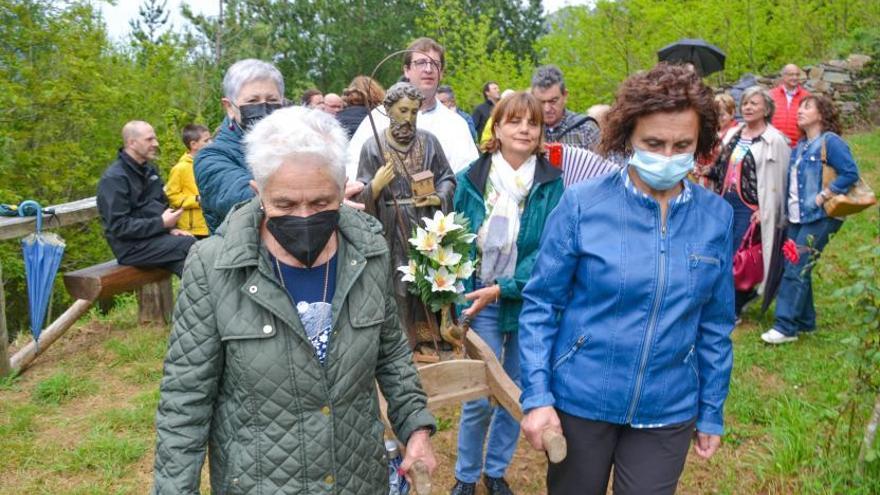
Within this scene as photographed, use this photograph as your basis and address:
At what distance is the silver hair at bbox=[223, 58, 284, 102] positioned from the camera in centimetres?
324

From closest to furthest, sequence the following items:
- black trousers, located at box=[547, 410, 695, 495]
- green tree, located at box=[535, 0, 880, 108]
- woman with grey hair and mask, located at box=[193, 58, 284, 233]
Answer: black trousers, located at box=[547, 410, 695, 495], woman with grey hair and mask, located at box=[193, 58, 284, 233], green tree, located at box=[535, 0, 880, 108]

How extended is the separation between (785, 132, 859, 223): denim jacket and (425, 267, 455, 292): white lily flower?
3.90 meters

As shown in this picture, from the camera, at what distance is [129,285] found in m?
6.27

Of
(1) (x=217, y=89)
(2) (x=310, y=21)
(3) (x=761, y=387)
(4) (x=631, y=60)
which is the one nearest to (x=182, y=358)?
(3) (x=761, y=387)

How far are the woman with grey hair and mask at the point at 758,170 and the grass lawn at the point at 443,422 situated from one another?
0.90 m

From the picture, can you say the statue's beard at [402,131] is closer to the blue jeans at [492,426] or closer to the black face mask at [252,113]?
the black face mask at [252,113]

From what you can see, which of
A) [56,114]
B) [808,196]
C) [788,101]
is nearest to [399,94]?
[808,196]

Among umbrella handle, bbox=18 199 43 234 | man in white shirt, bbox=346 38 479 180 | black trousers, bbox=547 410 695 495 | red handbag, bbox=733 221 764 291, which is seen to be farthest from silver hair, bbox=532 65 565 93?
umbrella handle, bbox=18 199 43 234

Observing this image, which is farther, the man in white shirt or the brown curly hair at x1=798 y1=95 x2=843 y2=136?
the brown curly hair at x1=798 y1=95 x2=843 y2=136

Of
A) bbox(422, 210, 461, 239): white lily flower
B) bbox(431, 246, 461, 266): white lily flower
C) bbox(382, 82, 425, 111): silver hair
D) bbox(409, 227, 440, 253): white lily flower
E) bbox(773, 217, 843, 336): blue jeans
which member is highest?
bbox(382, 82, 425, 111): silver hair

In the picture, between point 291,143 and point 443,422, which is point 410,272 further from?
point 443,422

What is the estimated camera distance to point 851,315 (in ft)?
11.1

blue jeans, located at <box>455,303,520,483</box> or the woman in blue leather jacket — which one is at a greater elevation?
the woman in blue leather jacket

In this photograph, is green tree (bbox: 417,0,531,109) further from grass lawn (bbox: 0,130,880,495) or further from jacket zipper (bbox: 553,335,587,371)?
jacket zipper (bbox: 553,335,587,371)
